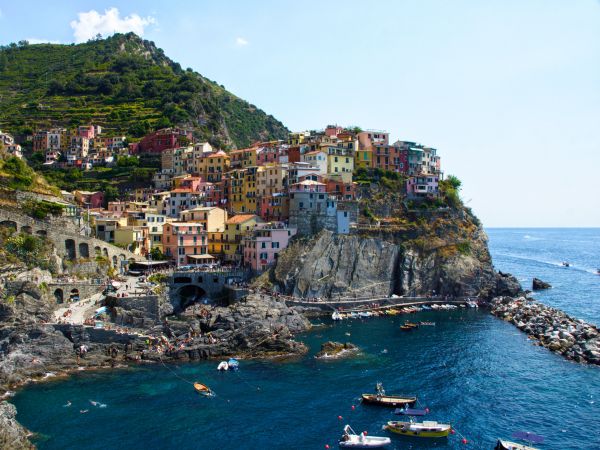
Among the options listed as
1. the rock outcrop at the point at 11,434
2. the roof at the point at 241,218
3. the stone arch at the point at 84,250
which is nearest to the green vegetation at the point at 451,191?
the roof at the point at 241,218

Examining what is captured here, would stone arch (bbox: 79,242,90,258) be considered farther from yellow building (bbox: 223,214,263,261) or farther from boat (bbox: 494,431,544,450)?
boat (bbox: 494,431,544,450)

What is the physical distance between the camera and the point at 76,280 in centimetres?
Result: 6812

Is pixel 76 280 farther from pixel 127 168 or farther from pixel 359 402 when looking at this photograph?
pixel 127 168

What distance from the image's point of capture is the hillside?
445 feet

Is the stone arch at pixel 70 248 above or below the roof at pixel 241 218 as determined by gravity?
below

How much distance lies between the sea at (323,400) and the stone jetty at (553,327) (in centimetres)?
203

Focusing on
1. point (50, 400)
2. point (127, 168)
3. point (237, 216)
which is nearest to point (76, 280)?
point (50, 400)

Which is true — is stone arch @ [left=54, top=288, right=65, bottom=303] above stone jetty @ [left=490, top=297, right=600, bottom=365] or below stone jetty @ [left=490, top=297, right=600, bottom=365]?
above

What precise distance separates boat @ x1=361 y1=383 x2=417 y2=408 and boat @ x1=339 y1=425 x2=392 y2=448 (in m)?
6.19

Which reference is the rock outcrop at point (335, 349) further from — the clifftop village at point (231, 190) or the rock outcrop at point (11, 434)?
the rock outcrop at point (11, 434)

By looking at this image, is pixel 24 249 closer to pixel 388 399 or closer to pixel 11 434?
pixel 11 434

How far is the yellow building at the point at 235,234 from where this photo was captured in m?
86.7

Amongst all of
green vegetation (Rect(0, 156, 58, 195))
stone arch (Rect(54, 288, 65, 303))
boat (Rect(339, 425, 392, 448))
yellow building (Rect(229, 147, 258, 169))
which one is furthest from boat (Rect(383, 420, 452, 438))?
yellow building (Rect(229, 147, 258, 169))

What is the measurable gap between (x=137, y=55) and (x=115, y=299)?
14435 cm
